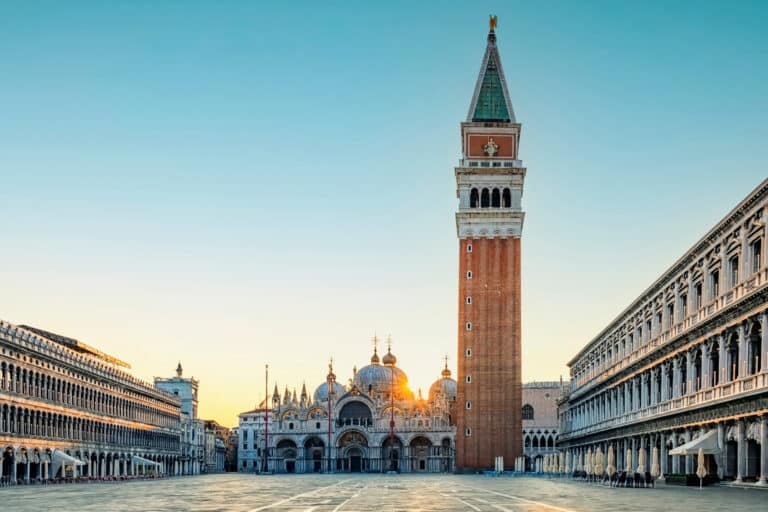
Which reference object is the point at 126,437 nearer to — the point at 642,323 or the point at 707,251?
the point at 642,323

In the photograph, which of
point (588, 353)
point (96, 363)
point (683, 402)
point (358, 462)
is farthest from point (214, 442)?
point (683, 402)

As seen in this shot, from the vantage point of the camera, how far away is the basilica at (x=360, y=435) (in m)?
135

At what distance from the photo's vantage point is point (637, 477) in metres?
44.8

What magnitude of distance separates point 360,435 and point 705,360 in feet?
318

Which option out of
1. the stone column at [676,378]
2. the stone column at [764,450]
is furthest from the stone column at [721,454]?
the stone column at [676,378]

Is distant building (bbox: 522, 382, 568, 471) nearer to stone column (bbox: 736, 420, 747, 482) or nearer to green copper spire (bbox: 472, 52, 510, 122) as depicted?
green copper spire (bbox: 472, 52, 510, 122)

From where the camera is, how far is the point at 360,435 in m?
139

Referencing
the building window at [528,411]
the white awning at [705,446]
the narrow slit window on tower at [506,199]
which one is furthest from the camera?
Answer: the building window at [528,411]

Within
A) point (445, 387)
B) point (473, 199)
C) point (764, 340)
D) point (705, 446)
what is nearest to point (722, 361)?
point (705, 446)

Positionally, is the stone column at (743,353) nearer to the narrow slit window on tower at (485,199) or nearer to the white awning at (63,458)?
the white awning at (63,458)

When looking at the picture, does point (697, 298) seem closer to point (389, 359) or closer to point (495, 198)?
point (495, 198)

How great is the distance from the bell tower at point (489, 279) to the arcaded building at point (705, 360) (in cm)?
2497

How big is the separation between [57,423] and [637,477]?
47.9m

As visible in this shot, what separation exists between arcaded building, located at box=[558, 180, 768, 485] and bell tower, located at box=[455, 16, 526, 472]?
2497cm
